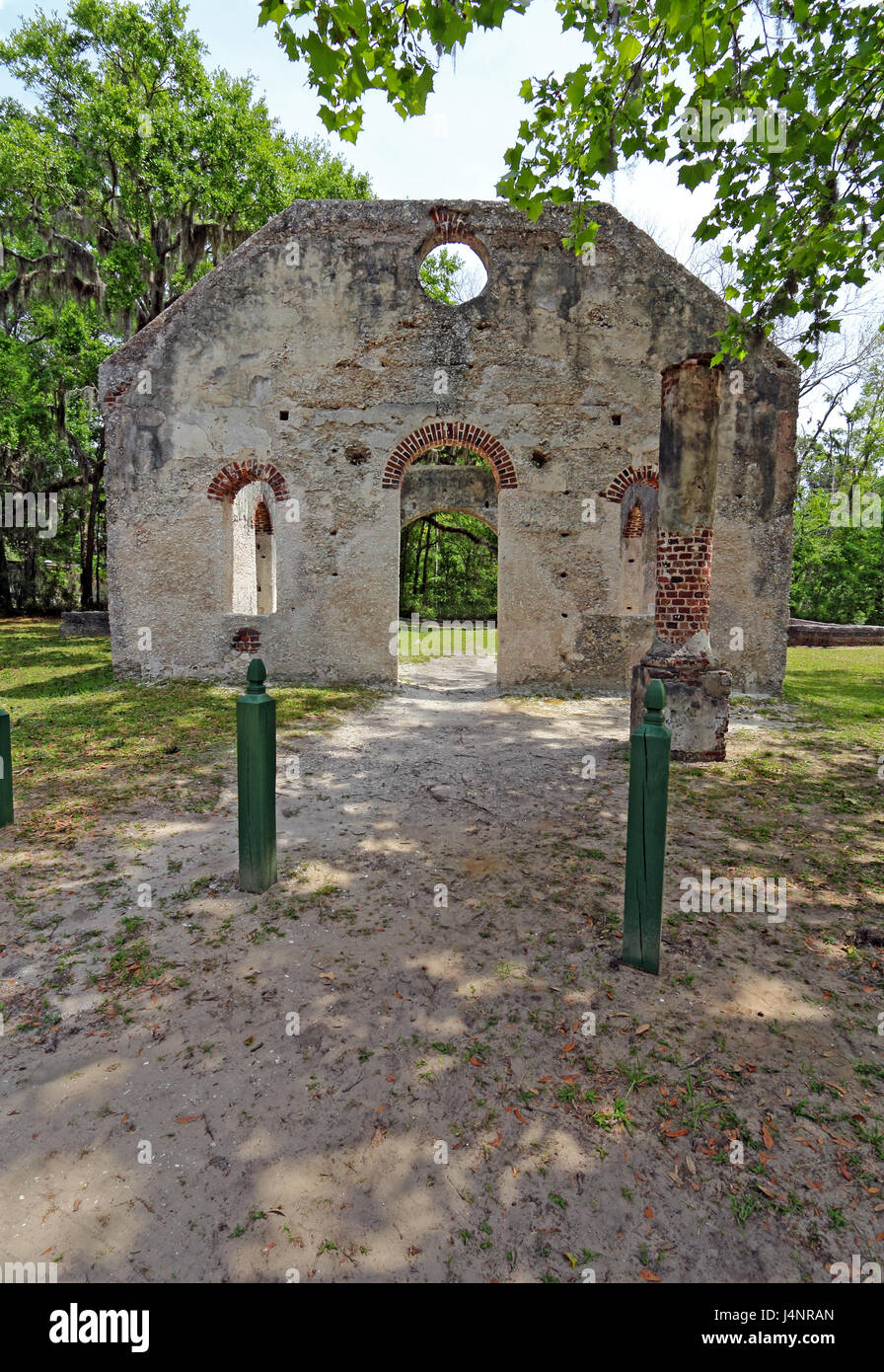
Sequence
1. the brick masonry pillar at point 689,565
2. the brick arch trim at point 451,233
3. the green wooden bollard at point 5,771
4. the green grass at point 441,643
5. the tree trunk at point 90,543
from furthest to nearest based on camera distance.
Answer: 1. the tree trunk at point 90,543
2. the green grass at point 441,643
3. the brick arch trim at point 451,233
4. the brick masonry pillar at point 689,565
5. the green wooden bollard at point 5,771

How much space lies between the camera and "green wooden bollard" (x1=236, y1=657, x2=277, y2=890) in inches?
135

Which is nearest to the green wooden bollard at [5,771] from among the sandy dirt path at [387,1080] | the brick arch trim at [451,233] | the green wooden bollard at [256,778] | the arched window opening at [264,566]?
the sandy dirt path at [387,1080]

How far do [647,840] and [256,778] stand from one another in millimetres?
1986

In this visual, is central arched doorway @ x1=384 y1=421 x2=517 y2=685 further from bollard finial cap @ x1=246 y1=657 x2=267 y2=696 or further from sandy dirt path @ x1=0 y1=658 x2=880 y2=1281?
sandy dirt path @ x1=0 y1=658 x2=880 y2=1281

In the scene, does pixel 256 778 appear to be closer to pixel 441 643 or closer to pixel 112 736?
pixel 112 736

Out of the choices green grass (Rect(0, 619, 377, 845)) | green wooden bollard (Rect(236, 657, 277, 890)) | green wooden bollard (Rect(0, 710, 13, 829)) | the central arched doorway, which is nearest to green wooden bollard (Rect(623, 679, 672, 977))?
green wooden bollard (Rect(236, 657, 277, 890))

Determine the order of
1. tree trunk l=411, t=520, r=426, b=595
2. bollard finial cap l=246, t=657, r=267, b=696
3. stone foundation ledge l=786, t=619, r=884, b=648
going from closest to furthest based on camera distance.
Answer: bollard finial cap l=246, t=657, r=267, b=696, stone foundation ledge l=786, t=619, r=884, b=648, tree trunk l=411, t=520, r=426, b=595

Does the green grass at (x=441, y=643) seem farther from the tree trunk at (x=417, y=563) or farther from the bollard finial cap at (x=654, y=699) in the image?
the bollard finial cap at (x=654, y=699)

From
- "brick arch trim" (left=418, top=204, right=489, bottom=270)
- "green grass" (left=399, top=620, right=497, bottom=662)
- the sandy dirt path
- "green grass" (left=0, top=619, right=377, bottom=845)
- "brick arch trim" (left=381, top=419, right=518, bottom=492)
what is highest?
"brick arch trim" (left=418, top=204, right=489, bottom=270)

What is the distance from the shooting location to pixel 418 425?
9.28m

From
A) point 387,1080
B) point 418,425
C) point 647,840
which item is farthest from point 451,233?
point 387,1080

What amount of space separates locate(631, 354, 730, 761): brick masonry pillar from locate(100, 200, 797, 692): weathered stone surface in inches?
123

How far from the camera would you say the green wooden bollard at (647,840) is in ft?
9.23

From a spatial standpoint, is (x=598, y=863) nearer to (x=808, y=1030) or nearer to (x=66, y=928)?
(x=808, y=1030)
